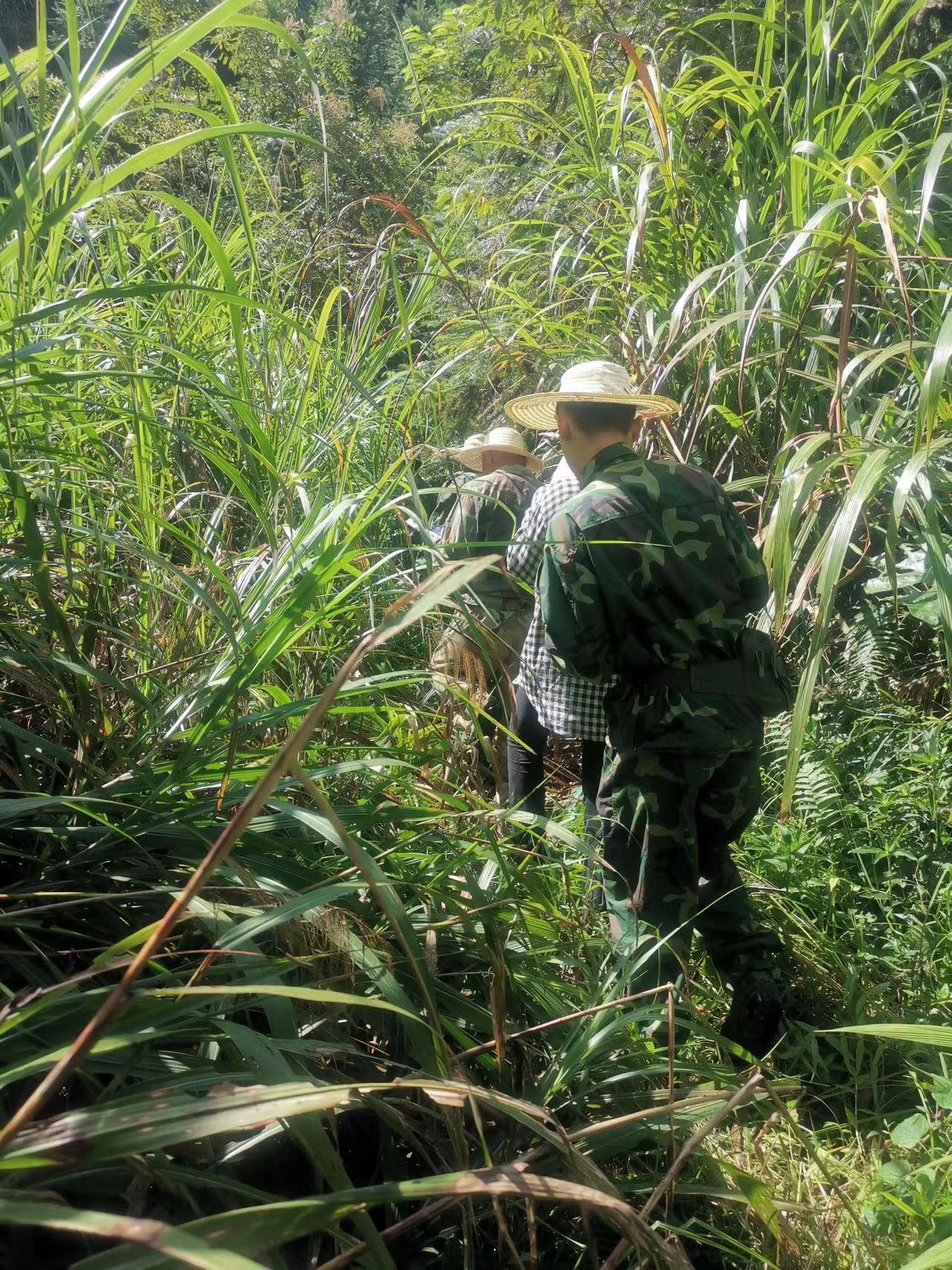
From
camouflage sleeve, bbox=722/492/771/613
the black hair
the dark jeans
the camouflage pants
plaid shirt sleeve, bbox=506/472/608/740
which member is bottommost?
the dark jeans

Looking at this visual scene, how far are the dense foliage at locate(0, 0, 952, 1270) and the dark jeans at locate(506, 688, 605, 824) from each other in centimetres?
19

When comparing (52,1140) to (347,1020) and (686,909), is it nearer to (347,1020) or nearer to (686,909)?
(347,1020)

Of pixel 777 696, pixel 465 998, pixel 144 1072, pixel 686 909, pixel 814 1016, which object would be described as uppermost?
pixel 144 1072

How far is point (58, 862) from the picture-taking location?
4.90 feet

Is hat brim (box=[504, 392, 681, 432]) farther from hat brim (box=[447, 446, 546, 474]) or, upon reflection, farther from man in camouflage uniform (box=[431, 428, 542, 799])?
hat brim (box=[447, 446, 546, 474])

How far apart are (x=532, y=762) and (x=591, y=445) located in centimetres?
157

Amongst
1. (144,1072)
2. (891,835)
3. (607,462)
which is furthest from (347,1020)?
(891,835)

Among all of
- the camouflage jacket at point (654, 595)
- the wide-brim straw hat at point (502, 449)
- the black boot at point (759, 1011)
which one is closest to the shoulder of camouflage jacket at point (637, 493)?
the camouflage jacket at point (654, 595)

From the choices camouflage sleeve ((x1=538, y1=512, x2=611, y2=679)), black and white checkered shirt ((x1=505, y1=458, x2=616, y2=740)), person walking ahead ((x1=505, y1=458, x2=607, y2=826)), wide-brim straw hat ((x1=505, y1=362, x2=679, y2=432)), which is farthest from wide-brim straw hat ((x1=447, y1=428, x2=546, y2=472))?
camouflage sleeve ((x1=538, y1=512, x2=611, y2=679))

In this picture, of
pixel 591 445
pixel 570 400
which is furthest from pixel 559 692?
pixel 570 400

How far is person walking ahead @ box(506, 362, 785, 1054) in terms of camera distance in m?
2.59

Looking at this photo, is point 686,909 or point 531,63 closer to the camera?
point 686,909

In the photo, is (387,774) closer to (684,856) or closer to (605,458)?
(684,856)

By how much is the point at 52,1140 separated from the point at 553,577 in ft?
6.40
